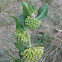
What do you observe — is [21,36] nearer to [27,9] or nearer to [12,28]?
[27,9]

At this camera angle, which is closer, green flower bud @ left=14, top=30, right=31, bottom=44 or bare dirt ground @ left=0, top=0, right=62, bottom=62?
green flower bud @ left=14, top=30, right=31, bottom=44

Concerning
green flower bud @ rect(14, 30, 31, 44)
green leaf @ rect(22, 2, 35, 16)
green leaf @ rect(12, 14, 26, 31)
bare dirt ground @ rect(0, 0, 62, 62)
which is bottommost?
bare dirt ground @ rect(0, 0, 62, 62)

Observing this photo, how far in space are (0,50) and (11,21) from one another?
95 centimetres

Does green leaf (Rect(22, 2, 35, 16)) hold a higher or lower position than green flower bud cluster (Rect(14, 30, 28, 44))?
higher

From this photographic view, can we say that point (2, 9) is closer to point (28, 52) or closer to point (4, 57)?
point (4, 57)

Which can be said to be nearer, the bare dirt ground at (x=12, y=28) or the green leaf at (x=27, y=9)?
the green leaf at (x=27, y=9)

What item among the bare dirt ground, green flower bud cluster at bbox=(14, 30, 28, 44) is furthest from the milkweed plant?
the bare dirt ground

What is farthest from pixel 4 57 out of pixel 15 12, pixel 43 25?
pixel 15 12

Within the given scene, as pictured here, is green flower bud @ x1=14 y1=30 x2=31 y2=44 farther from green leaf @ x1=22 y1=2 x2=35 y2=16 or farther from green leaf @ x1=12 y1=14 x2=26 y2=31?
green leaf @ x1=22 y1=2 x2=35 y2=16

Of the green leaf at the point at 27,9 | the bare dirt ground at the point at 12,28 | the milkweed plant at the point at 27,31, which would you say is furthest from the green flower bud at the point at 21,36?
the bare dirt ground at the point at 12,28

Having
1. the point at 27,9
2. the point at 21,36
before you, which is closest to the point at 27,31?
the point at 21,36

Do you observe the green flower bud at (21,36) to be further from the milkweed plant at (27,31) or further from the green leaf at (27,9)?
the green leaf at (27,9)

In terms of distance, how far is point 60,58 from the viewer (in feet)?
6.43

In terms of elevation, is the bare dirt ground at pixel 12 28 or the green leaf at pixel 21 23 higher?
the green leaf at pixel 21 23
